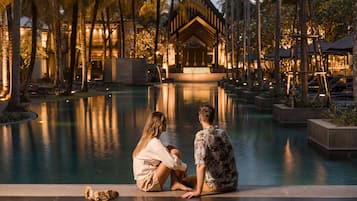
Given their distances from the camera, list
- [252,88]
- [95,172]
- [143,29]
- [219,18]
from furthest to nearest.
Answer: [219,18]
[143,29]
[252,88]
[95,172]

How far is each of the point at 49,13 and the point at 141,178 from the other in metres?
37.8

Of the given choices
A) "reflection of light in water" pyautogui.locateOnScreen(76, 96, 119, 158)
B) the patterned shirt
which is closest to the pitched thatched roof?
"reflection of light in water" pyautogui.locateOnScreen(76, 96, 119, 158)

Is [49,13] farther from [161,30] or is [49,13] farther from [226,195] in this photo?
[226,195]

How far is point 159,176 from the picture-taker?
25.5ft

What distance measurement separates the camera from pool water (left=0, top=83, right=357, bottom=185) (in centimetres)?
1093

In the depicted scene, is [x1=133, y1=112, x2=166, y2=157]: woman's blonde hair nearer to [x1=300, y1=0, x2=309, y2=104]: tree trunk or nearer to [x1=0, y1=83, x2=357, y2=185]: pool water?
[x1=0, y1=83, x2=357, y2=185]: pool water

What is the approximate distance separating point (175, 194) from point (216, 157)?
27.0 inches

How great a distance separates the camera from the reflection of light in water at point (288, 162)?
36.7 feet

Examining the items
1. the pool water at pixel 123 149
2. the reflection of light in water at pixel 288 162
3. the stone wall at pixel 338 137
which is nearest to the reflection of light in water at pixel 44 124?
the pool water at pixel 123 149

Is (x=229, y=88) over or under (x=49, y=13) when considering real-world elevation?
under

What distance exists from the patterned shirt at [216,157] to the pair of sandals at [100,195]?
1067 millimetres

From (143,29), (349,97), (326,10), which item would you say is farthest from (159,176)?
(143,29)

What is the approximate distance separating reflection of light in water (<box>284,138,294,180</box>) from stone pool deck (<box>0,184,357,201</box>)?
2898 millimetres

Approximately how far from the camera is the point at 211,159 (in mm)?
7570
